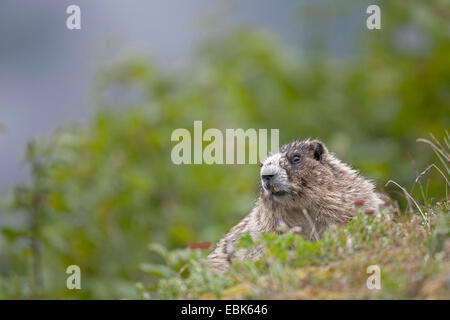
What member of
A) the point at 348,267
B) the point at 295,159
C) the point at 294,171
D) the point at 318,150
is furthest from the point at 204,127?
the point at 348,267

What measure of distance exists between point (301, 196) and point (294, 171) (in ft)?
0.77

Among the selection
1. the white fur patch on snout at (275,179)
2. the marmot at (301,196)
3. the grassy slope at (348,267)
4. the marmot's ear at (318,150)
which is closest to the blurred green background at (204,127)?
the marmot at (301,196)

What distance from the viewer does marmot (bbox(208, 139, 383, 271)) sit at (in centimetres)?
653

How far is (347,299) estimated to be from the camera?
4.25 metres

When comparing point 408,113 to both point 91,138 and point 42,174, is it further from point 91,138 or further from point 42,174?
point 42,174

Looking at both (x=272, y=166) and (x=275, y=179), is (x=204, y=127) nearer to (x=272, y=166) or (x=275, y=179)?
(x=272, y=166)

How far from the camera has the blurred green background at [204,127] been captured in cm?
876

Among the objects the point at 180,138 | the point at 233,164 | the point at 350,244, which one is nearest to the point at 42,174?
the point at 180,138

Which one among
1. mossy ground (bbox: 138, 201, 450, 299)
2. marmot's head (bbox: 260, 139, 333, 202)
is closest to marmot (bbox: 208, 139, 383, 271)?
marmot's head (bbox: 260, 139, 333, 202)

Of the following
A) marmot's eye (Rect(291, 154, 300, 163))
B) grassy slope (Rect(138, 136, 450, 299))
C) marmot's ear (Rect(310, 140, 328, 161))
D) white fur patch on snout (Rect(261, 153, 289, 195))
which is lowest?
grassy slope (Rect(138, 136, 450, 299))

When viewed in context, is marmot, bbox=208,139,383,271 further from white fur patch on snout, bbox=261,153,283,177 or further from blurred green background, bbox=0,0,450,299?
blurred green background, bbox=0,0,450,299

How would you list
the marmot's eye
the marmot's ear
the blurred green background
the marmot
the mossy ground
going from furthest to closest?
1. the blurred green background
2. the marmot's ear
3. the marmot's eye
4. the marmot
5. the mossy ground

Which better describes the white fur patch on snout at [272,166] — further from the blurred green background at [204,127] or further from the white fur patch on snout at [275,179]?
the blurred green background at [204,127]

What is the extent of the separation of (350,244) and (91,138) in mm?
5962
